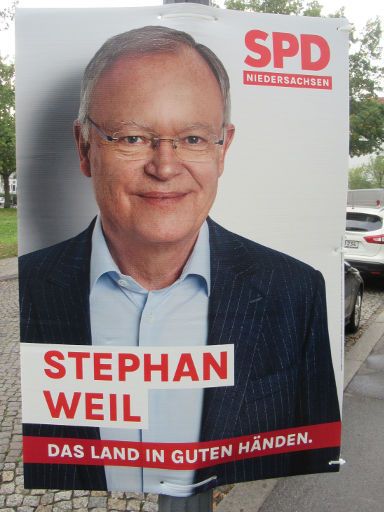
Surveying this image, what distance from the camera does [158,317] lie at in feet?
6.73

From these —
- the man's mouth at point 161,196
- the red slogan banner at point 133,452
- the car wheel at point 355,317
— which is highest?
the man's mouth at point 161,196

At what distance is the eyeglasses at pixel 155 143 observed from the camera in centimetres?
191

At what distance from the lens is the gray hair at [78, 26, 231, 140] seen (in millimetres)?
1911

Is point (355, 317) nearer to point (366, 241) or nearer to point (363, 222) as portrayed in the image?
point (366, 241)

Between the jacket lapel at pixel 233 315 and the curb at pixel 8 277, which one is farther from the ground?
the jacket lapel at pixel 233 315

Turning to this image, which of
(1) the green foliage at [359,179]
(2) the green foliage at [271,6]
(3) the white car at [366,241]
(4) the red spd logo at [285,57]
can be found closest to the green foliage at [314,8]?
(2) the green foliage at [271,6]

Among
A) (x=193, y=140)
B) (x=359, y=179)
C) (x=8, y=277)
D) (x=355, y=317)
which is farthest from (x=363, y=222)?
(x=359, y=179)

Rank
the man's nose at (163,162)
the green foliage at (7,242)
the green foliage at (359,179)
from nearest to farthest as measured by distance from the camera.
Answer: the man's nose at (163,162)
the green foliage at (7,242)
the green foliage at (359,179)

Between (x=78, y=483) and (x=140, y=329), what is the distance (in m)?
0.69

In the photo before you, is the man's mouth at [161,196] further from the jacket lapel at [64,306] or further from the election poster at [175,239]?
the jacket lapel at [64,306]

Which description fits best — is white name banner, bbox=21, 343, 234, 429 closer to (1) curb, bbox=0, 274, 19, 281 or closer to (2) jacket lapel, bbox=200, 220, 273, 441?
(2) jacket lapel, bbox=200, 220, 273, 441

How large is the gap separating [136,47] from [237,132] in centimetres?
47

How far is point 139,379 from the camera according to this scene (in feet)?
6.75

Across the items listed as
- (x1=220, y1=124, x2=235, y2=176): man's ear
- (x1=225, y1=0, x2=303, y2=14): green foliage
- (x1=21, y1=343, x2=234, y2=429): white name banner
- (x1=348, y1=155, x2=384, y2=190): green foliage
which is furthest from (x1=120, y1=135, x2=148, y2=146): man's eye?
(x1=348, y1=155, x2=384, y2=190): green foliage
